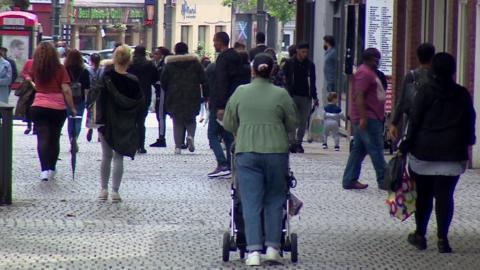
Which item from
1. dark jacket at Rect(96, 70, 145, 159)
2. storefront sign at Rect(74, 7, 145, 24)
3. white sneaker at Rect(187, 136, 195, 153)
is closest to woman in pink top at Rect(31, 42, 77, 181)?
dark jacket at Rect(96, 70, 145, 159)

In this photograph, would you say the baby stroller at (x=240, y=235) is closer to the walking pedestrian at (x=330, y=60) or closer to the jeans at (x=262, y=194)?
the jeans at (x=262, y=194)

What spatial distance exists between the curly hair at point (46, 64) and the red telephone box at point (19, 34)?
2920cm

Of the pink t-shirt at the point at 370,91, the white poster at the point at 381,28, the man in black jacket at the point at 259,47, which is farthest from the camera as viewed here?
the man in black jacket at the point at 259,47

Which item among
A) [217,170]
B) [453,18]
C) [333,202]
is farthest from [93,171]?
[453,18]

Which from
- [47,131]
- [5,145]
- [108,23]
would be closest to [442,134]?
[5,145]

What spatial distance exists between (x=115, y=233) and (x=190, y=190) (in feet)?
11.4

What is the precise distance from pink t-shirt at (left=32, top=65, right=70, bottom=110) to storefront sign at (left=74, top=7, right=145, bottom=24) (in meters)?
59.3

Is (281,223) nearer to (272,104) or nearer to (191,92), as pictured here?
(272,104)

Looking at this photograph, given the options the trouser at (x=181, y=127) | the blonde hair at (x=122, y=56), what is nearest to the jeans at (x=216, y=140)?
the blonde hair at (x=122, y=56)

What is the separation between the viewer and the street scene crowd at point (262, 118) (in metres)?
9.74

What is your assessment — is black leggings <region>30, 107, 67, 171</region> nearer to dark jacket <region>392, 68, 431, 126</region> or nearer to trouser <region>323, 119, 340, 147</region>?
dark jacket <region>392, 68, 431, 126</region>

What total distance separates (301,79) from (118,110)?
7791mm

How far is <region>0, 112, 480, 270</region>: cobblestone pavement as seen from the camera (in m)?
10.2

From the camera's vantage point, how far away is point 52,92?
15203mm
